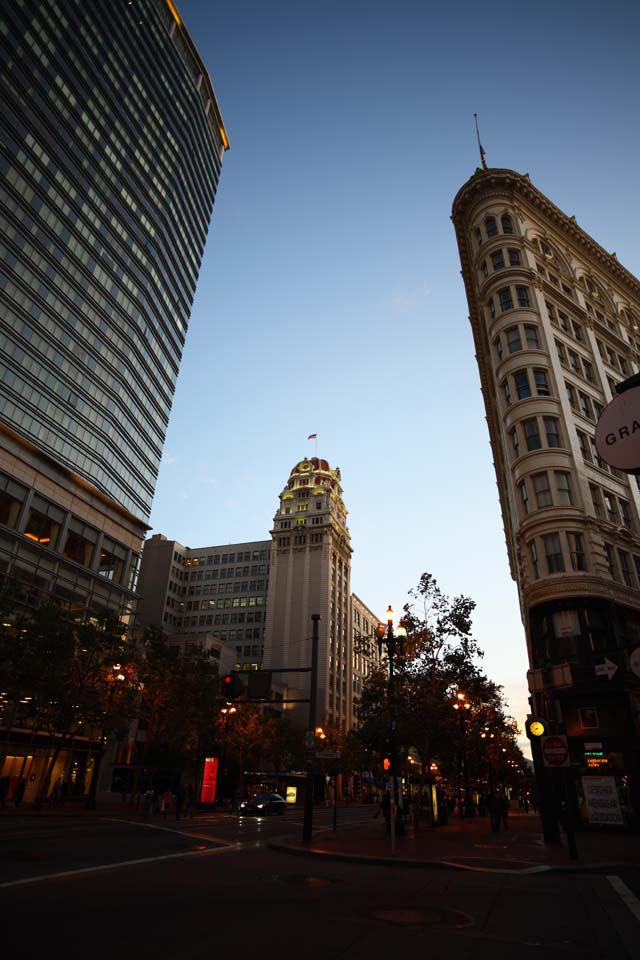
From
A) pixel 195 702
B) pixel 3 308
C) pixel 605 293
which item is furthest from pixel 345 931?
pixel 605 293

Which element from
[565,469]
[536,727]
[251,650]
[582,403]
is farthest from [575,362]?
[251,650]

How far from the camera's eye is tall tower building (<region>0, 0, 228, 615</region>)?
54.1 m

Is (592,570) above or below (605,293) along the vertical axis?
below

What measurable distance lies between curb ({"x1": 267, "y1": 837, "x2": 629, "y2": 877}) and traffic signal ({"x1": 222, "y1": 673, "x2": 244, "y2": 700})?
534 centimetres

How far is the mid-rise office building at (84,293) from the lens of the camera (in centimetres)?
5328

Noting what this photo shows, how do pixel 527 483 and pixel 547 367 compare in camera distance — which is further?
pixel 547 367

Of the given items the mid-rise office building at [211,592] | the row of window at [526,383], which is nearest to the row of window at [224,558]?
the mid-rise office building at [211,592]

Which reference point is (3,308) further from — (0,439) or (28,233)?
(0,439)

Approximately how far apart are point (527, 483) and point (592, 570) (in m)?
7.08

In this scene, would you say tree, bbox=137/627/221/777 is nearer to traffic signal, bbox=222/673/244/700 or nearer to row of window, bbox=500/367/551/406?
traffic signal, bbox=222/673/244/700

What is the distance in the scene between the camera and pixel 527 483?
39094 mm

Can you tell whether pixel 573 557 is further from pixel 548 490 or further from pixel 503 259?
pixel 503 259

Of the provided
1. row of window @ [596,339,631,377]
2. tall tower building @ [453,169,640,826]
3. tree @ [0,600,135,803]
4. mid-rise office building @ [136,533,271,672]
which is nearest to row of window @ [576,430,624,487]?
tall tower building @ [453,169,640,826]

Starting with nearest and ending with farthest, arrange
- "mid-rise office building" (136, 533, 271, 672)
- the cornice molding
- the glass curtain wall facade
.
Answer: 1. the cornice molding
2. the glass curtain wall facade
3. "mid-rise office building" (136, 533, 271, 672)
